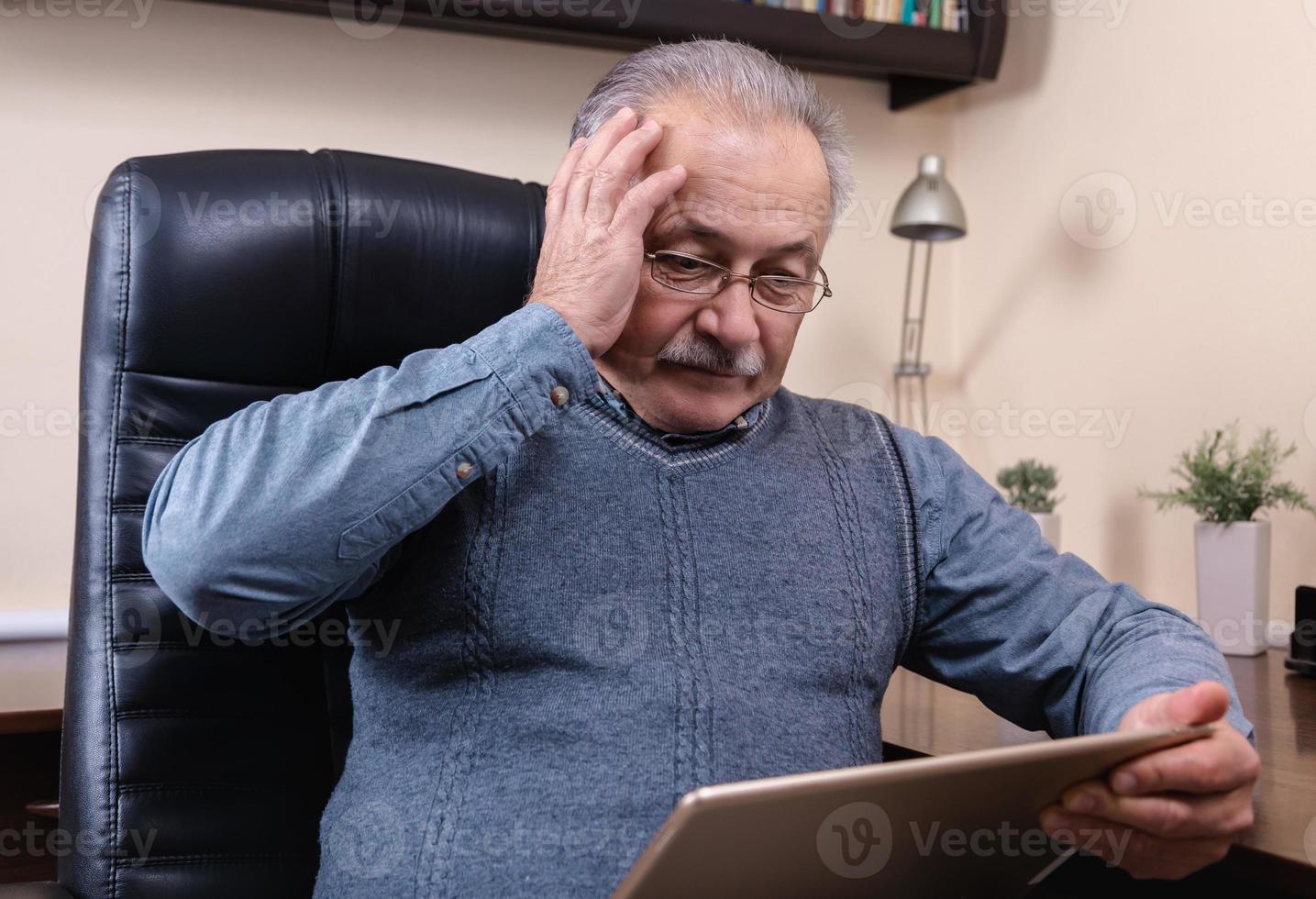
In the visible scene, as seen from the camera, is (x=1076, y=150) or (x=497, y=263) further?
(x=1076, y=150)

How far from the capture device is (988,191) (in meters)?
2.28

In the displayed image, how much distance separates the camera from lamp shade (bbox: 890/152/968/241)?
6.61 ft

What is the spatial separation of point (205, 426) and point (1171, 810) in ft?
2.86

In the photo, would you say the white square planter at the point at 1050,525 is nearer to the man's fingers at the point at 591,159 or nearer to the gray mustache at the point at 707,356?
the gray mustache at the point at 707,356

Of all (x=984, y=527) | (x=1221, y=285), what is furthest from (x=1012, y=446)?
(x=984, y=527)

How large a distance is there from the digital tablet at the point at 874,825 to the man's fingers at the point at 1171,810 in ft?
0.05

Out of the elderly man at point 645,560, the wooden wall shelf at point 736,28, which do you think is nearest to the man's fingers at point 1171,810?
the elderly man at point 645,560

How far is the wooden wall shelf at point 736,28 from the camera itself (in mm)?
1792

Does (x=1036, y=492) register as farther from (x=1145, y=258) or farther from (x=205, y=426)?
(x=205, y=426)

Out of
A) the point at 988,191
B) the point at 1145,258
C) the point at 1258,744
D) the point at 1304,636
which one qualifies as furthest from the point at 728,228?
the point at 988,191

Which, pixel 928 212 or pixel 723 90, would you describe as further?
pixel 928 212

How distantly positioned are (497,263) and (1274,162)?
3.83 feet

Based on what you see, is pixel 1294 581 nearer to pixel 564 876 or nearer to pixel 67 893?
pixel 564 876

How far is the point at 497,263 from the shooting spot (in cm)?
121
